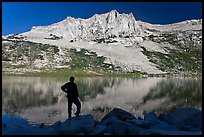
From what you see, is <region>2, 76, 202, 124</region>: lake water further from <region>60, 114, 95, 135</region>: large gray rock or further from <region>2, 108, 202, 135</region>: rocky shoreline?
<region>2, 108, 202, 135</region>: rocky shoreline

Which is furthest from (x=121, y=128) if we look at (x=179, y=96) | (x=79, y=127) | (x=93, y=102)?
(x=179, y=96)

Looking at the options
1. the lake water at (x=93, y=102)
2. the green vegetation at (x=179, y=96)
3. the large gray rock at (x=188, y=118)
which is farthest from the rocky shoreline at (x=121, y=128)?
the green vegetation at (x=179, y=96)

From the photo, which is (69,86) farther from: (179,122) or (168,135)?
(168,135)

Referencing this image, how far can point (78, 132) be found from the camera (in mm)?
18719

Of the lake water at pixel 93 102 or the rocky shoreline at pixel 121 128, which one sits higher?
the rocky shoreline at pixel 121 128

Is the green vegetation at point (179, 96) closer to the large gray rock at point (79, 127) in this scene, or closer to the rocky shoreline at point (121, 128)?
the rocky shoreline at point (121, 128)

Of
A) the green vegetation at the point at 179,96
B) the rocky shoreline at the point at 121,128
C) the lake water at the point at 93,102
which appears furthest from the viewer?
the green vegetation at the point at 179,96

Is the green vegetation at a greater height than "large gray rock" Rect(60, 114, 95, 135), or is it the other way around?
"large gray rock" Rect(60, 114, 95, 135)

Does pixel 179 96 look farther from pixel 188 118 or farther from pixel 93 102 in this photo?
pixel 188 118

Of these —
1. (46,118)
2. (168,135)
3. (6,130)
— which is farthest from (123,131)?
(46,118)

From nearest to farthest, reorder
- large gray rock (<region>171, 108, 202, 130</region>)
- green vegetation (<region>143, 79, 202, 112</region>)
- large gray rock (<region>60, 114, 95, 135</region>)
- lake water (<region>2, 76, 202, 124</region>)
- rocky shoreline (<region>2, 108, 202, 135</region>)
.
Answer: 1. rocky shoreline (<region>2, 108, 202, 135</region>)
2. large gray rock (<region>60, 114, 95, 135</region>)
3. large gray rock (<region>171, 108, 202, 130</region>)
4. lake water (<region>2, 76, 202, 124</region>)
5. green vegetation (<region>143, 79, 202, 112</region>)

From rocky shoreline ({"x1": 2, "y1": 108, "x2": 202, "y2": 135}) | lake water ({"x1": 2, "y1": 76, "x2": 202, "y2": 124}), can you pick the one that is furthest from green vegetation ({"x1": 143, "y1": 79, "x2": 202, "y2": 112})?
rocky shoreline ({"x1": 2, "y1": 108, "x2": 202, "y2": 135})

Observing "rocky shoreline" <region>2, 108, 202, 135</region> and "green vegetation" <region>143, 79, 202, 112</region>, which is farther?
"green vegetation" <region>143, 79, 202, 112</region>

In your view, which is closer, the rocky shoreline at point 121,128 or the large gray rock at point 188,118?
the rocky shoreline at point 121,128
